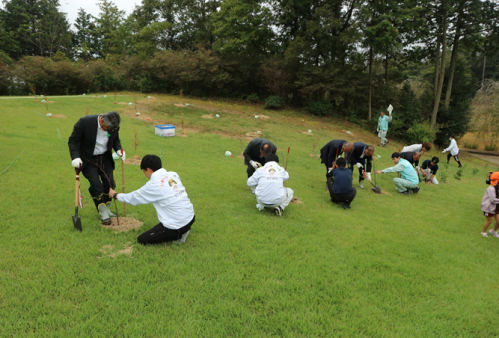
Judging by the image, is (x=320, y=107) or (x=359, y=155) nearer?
(x=359, y=155)

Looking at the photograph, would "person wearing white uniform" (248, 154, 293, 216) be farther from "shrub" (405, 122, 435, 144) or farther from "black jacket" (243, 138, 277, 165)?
"shrub" (405, 122, 435, 144)

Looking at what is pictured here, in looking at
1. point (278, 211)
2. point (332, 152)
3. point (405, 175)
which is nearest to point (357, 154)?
point (332, 152)

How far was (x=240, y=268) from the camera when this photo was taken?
341 cm

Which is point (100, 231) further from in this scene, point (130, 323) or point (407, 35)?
point (407, 35)

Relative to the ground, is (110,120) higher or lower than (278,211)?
higher

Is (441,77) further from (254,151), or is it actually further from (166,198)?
(166,198)

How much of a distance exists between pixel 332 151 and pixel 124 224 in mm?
5169

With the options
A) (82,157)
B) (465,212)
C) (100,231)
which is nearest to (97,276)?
(100,231)

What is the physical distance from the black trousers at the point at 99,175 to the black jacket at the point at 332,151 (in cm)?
517

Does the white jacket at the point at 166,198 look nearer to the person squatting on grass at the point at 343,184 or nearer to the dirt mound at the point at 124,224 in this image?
the dirt mound at the point at 124,224

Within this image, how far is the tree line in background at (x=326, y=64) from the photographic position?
61.2ft

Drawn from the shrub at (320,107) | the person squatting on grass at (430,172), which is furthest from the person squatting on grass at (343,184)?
the shrub at (320,107)

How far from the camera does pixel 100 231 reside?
154 inches

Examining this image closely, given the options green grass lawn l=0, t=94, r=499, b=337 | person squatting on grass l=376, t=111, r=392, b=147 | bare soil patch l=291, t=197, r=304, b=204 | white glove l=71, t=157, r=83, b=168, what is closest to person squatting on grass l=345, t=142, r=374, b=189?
green grass lawn l=0, t=94, r=499, b=337
